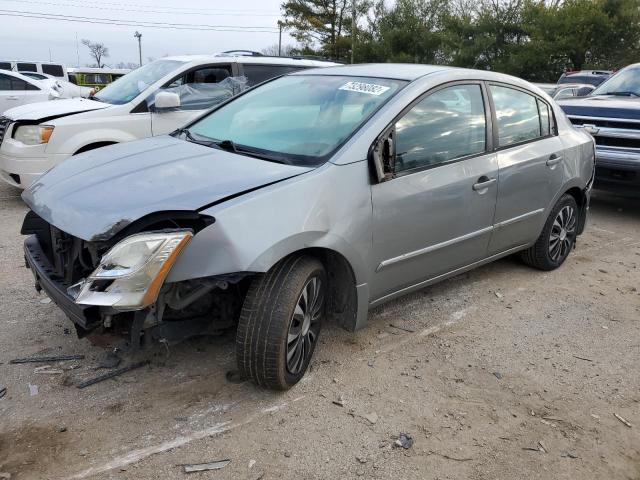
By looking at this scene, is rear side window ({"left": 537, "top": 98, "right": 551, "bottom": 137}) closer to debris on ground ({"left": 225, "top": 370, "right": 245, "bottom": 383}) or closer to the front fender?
the front fender

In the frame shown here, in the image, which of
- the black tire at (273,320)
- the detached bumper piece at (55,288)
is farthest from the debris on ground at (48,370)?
the black tire at (273,320)

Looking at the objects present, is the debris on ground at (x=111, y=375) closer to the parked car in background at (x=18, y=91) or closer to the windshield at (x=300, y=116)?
the windshield at (x=300, y=116)

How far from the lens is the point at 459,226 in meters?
3.72

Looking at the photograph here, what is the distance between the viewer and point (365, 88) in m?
3.57

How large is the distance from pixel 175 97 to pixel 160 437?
12.3ft

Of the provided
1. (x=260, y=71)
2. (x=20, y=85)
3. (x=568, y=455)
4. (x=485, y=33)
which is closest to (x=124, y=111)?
(x=260, y=71)

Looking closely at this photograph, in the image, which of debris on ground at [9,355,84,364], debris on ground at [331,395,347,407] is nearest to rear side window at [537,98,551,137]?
debris on ground at [331,395,347,407]

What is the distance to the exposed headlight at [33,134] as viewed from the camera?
611cm

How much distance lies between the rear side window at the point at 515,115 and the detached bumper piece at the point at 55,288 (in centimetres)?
294

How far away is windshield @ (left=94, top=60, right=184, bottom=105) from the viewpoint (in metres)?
6.65

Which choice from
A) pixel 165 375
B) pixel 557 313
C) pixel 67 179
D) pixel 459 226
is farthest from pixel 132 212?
pixel 557 313

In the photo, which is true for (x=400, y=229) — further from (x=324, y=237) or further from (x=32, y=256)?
(x=32, y=256)

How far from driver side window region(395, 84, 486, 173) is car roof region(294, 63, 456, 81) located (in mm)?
195

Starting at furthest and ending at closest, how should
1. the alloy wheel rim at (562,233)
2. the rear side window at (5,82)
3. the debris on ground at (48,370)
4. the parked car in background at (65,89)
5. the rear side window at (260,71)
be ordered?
the parked car in background at (65,89) < the rear side window at (5,82) < the rear side window at (260,71) < the alloy wheel rim at (562,233) < the debris on ground at (48,370)
